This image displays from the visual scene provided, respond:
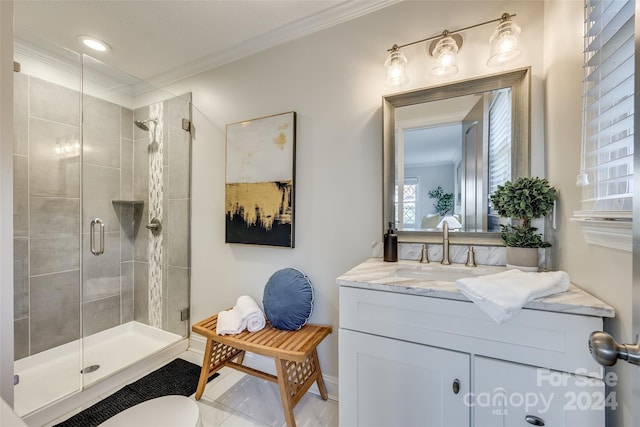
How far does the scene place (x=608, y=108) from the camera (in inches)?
30.3

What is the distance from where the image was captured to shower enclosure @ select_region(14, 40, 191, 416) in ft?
6.21

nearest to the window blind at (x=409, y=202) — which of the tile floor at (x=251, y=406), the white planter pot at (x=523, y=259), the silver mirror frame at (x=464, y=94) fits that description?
the silver mirror frame at (x=464, y=94)

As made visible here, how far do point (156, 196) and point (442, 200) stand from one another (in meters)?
2.38

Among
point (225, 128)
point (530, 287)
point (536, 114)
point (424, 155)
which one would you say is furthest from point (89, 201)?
point (536, 114)

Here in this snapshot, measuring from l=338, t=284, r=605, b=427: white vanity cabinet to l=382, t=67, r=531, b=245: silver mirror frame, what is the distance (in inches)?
→ 22.4

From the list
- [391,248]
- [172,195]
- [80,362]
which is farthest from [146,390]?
[391,248]

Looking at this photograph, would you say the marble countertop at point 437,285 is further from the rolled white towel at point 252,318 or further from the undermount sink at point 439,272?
the rolled white towel at point 252,318

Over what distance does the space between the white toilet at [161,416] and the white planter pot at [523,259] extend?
1.40m

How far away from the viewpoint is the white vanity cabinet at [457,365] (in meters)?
0.80

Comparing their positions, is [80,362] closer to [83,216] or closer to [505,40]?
[83,216]

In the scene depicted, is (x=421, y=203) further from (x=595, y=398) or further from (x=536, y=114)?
(x=595, y=398)

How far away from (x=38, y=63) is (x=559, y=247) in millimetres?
3443

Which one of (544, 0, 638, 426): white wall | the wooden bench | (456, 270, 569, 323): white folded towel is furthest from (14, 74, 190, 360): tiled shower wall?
(544, 0, 638, 426): white wall

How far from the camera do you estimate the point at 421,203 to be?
4.93 ft
